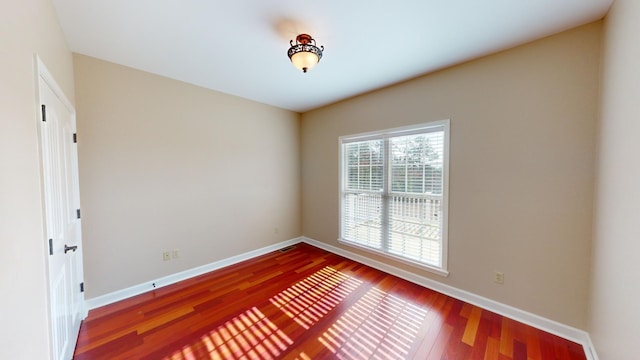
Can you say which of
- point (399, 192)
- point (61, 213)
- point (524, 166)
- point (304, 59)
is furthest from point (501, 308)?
point (61, 213)

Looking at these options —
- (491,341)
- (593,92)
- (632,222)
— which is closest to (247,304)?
(491,341)

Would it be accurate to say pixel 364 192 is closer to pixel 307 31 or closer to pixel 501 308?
pixel 501 308

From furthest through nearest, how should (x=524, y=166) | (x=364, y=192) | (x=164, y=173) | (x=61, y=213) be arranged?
(x=364, y=192), (x=164, y=173), (x=524, y=166), (x=61, y=213)

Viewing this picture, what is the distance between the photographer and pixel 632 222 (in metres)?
1.25

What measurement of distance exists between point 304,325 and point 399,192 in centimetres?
199

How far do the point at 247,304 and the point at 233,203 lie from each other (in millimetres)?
1556

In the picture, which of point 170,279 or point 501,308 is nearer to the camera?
point 501,308

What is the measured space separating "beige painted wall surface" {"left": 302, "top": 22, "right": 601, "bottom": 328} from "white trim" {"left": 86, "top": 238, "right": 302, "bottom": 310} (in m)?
2.64

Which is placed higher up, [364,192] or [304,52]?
[304,52]

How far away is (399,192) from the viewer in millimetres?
3137

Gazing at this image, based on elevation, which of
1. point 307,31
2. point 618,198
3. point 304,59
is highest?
point 307,31

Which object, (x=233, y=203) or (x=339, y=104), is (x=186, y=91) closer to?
(x=233, y=203)

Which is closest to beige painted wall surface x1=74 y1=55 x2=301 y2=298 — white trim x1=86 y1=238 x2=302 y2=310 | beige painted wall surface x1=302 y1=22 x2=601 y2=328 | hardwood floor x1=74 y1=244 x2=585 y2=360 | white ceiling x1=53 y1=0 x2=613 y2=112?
white trim x1=86 y1=238 x2=302 y2=310

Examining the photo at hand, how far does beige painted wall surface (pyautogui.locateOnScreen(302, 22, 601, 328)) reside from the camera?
1.90 meters
